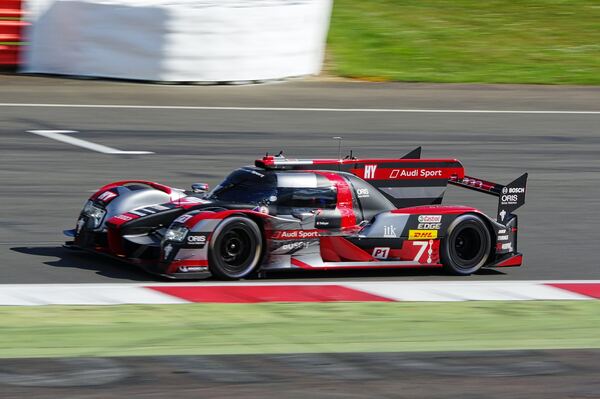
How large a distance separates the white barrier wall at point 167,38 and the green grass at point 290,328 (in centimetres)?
1109

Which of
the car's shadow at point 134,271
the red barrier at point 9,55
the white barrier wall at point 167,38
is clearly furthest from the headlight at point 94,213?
the red barrier at point 9,55

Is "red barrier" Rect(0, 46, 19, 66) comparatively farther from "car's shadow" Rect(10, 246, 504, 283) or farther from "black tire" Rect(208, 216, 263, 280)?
"black tire" Rect(208, 216, 263, 280)

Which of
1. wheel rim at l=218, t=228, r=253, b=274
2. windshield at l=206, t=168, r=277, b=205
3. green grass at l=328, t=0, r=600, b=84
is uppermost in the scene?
green grass at l=328, t=0, r=600, b=84

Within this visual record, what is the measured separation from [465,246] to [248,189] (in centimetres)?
213

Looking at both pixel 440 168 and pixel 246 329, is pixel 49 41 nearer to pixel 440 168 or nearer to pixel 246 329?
pixel 440 168

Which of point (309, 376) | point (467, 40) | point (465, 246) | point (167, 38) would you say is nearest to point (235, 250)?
point (465, 246)

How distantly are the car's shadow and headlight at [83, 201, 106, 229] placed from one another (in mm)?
374

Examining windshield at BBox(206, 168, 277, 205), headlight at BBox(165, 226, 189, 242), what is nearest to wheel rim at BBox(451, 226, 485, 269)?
windshield at BBox(206, 168, 277, 205)

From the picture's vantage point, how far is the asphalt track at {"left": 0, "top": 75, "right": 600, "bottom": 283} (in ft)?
38.3

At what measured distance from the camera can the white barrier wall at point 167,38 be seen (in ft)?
64.6

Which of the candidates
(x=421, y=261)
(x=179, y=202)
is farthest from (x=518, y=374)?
(x=179, y=202)

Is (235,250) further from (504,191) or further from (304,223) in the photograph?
(504,191)

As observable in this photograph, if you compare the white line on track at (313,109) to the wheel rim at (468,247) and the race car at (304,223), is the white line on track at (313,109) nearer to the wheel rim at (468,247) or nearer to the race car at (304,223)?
the race car at (304,223)

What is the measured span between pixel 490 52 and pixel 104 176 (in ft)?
40.7
